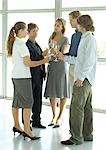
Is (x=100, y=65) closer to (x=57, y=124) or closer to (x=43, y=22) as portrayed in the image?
(x=43, y=22)

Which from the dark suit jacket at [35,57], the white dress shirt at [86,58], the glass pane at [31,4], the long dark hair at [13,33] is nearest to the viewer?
the white dress shirt at [86,58]

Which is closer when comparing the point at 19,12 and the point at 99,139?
the point at 99,139

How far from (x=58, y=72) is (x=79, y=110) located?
1.16 meters

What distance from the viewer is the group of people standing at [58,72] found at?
4125 mm

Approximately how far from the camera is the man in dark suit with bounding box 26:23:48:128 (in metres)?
4.96

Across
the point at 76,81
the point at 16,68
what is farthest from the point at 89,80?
the point at 16,68

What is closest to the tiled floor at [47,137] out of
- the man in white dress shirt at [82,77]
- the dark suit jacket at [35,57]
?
the man in white dress shirt at [82,77]

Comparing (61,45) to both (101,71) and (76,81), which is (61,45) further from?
(101,71)

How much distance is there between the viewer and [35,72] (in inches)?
198

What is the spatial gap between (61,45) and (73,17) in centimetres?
51

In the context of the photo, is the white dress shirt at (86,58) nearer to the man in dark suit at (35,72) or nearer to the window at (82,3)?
Answer: the man in dark suit at (35,72)

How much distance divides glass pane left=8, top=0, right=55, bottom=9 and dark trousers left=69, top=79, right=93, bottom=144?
3.16 m

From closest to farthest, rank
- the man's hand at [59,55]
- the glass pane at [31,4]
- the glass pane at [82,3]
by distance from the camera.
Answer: the man's hand at [59,55] → the glass pane at [82,3] → the glass pane at [31,4]

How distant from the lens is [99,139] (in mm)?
4594
